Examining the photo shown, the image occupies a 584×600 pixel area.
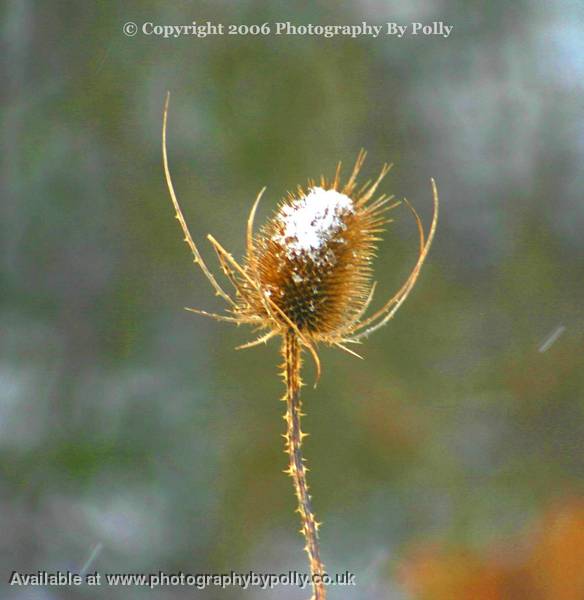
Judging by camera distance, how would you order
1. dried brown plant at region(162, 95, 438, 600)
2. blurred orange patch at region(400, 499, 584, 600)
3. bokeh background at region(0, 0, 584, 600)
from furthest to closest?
1. bokeh background at region(0, 0, 584, 600)
2. blurred orange patch at region(400, 499, 584, 600)
3. dried brown plant at region(162, 95, 438, 600)

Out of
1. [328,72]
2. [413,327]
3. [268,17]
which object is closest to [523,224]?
[413,327]

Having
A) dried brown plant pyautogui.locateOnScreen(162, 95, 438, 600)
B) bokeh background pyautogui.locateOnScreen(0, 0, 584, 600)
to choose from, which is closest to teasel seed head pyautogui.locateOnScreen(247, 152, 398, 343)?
dried brown plant pyautogui.locateOnScreen(162, 95, 438, 600)

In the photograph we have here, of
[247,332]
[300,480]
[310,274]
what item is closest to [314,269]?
[310,274]

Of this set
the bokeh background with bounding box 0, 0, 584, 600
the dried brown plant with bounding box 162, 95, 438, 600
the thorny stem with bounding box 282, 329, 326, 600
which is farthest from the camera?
the bokeh background with bounding box 0, 0, 584, 600

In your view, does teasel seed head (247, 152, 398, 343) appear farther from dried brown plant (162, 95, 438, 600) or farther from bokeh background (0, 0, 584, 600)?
bokeh background (0, 0, 584, 600)

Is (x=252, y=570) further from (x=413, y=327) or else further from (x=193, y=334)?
(x=413, y=327)

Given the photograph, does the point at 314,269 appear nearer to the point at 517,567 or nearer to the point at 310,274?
the point at 310,274

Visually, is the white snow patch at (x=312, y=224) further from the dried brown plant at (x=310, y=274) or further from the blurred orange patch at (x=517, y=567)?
the blurred orange patch at (x=517, y=567)
